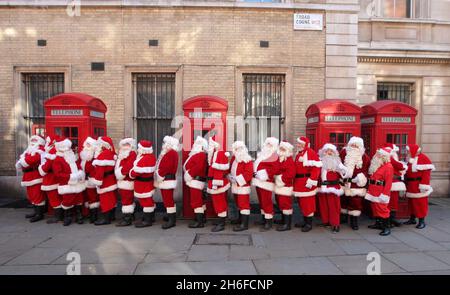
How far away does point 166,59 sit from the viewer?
889cm

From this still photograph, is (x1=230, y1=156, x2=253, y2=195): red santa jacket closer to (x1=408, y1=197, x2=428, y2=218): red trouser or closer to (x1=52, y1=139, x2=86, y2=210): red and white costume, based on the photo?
(x1=52, y1=139, x2=86, y2=210): red and white costume

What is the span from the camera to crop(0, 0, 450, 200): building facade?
8852mm

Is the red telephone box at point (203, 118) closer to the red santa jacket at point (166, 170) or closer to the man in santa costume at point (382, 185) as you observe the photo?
the red santa jacket at point (166, 170)

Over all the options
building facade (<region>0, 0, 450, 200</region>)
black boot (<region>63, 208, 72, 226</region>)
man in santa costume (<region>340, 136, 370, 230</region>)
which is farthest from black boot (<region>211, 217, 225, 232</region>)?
building facade (<region>0, 0, 450, 200</region>)

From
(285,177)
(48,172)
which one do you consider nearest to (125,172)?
(48,172)

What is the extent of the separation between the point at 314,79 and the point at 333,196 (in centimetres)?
432

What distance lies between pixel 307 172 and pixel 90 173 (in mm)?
4390

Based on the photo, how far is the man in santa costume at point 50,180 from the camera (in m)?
6.18

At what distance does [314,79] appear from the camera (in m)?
9.13

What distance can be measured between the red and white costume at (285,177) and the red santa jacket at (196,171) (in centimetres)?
147

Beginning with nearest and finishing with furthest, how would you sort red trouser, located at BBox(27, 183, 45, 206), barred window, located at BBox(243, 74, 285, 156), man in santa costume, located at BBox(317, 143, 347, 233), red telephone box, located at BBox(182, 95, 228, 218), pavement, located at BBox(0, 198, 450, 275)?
pavement, located at BBox(0, 198, 450, 275)
man in santa costume, located at BBox(317, 143, 347, 233)
red telephone box, located at BBox(182, 95, 228, 218)
red trouser, located at BBox(27, 183, 45, 206)
barred window, located at BBox(243, 74, 285, 156)

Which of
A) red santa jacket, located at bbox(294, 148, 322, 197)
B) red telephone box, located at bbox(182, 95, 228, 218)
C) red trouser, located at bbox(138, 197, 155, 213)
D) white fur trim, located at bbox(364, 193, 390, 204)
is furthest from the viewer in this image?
red telephone box, located at bbox(182, 95, 228, 218)

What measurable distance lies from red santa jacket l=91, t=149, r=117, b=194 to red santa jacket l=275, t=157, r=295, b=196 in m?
3.30

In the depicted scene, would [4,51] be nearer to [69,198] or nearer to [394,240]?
[69,198]
